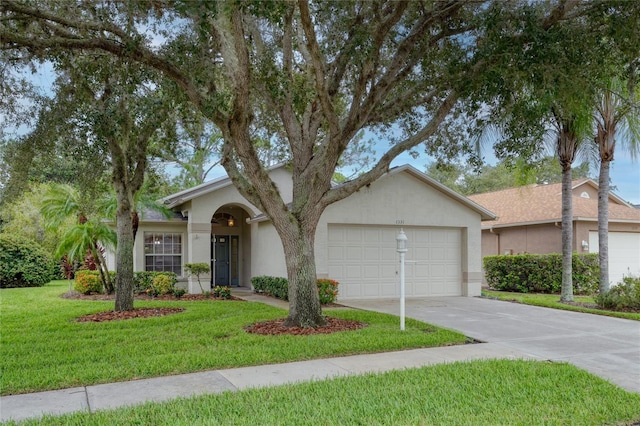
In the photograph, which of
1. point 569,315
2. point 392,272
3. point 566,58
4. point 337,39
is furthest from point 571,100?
point 392,272

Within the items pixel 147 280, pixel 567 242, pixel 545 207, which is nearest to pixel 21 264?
pixel 147 280

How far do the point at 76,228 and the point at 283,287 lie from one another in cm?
688

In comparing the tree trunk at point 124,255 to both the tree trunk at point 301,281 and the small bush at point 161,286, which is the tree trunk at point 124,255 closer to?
the small bush at point 161,286

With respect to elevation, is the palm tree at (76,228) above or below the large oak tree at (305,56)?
below

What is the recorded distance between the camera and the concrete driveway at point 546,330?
276 inches

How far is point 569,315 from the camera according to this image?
11.7m

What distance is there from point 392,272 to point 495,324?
17.3ft

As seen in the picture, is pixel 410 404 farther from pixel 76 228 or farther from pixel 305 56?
pixel 76 228

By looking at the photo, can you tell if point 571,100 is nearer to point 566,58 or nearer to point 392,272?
point 566,58

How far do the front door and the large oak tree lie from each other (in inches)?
375

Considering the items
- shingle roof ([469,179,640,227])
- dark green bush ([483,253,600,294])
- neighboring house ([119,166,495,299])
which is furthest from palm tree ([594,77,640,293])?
shingle roof ([469,179,640,227])

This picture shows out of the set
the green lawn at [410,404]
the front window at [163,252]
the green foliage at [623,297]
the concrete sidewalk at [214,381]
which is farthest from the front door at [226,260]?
the green lawn at [410,404]

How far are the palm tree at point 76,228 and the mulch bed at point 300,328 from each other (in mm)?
8025

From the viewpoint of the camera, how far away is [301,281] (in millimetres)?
9391
